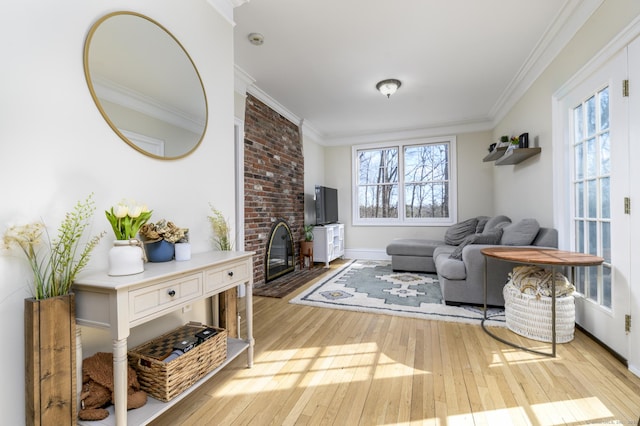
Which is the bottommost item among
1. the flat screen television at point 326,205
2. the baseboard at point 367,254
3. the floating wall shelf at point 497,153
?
the baseboard at point 367,254

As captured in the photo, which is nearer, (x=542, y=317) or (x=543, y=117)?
(x=542, y=317)

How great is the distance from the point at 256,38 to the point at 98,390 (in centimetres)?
284

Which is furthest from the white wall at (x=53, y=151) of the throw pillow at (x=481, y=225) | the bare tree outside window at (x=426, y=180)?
the bare tree outside window at (x=426, y=180)

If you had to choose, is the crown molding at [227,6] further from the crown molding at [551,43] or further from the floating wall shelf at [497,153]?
the floating wall shelf at [497,153]

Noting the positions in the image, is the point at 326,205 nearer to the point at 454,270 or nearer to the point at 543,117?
the point at 454,270

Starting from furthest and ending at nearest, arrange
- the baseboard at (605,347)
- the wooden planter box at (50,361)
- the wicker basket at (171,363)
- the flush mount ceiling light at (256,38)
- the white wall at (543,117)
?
the flush mount ceiling light at (256,38), the white wall at (543,117), the baseboard at (605,347), the wicker basket at (171,363), the wooden planter box at (50,361)

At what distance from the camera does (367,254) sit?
19.9 ft

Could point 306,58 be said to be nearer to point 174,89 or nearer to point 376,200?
point 174,89

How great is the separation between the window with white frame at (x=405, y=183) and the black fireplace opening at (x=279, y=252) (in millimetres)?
1982

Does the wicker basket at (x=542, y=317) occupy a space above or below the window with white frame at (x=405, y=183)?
below

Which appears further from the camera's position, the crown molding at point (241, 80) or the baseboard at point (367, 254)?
the baseboard at point (367, 254)

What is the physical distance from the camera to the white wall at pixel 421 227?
17.5 feet

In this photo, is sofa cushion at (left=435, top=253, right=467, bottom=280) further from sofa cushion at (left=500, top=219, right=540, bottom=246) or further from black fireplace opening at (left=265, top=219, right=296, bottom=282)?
black fireplace opening at (left=265, top=219, right=296, bottom=282)

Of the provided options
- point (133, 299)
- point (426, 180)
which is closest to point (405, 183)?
point (426, 180)
